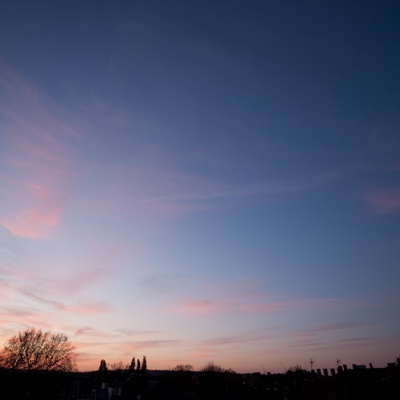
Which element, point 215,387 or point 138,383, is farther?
point 215,387

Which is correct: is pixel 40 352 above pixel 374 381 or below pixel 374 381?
above

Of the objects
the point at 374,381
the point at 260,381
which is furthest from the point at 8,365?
the point at 260,381

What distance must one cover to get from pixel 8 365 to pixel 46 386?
7.89 metres

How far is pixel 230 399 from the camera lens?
7850 cm

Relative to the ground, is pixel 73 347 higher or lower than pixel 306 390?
higher

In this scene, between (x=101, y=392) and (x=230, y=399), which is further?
(x=101, y=392)

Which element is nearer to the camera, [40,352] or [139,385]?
[40,352]

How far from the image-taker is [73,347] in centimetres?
6744

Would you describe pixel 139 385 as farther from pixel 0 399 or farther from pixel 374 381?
pixel 374 381

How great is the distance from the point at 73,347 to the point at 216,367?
10262 centimetres

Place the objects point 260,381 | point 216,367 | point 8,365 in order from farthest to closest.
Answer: point 216,367 < point 260,381 < point 8,365

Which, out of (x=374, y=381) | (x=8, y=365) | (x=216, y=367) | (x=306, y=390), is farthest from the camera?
(x=216, y=367)

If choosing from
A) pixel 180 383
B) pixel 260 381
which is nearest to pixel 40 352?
pixel 180 383

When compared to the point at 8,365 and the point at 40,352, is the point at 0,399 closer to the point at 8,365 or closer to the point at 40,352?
the point at 8,365
